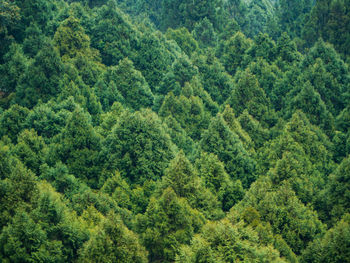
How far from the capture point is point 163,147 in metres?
38.9

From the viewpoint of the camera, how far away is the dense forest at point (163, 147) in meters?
26.9

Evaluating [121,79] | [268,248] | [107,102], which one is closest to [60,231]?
[268,248]

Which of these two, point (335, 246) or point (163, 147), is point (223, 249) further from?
point (163, 147)

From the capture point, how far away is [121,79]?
5259 cm

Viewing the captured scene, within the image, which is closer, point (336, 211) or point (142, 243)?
point (142, 243)

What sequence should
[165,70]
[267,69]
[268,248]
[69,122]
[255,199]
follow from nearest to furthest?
[268,248], [255,199], [69,122], [267,69], [165,70]

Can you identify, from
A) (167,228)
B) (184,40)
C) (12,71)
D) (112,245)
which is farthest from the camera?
(184,40)

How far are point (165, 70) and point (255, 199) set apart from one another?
32.4 meters

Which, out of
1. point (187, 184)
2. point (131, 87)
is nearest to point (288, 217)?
point (187, 184)

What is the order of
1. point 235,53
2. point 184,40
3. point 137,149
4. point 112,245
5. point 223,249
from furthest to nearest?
1. point 184,40
2. point 235,53
3. point 137,149
4. point 112,245
5. point 223,249

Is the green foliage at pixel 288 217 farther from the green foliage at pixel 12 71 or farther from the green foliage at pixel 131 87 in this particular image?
the green foliage at pixel 12 71

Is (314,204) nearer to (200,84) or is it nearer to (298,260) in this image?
(298,260)

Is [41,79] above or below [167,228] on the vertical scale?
below

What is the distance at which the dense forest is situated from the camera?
88.1 feet
